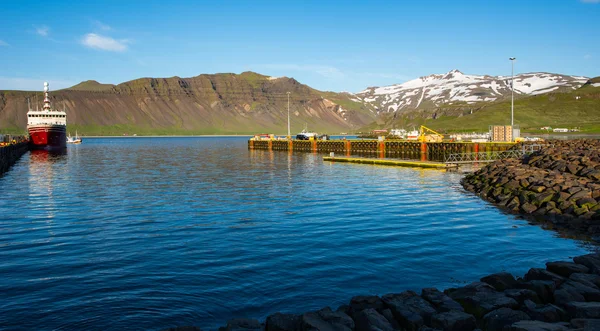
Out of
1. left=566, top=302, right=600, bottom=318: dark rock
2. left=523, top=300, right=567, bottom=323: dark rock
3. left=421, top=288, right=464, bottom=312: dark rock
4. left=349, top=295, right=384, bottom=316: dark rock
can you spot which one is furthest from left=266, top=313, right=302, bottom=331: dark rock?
left=566, top=302, right=600, bottom=318: dark rock

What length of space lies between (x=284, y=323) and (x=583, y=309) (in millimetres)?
6711

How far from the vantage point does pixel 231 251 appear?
20375mm

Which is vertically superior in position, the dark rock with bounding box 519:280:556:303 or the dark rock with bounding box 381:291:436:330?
the dark rock with bounding box 519:280:556:303

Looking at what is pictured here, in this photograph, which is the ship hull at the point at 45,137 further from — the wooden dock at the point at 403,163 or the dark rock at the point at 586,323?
the dark rock at the point at 586,323

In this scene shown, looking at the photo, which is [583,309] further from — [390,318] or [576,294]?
[390,318]

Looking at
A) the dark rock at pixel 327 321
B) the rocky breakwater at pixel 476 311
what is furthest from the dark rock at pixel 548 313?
the dark rock at pixel 327 321

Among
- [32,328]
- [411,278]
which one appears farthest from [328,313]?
[32,328]

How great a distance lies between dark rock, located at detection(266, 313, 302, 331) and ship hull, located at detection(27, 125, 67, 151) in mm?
133085

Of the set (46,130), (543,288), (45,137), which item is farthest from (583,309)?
(45,137)

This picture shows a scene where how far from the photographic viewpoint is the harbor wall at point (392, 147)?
80.6 m

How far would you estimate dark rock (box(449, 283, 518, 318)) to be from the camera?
1194cm

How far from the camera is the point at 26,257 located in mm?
19891

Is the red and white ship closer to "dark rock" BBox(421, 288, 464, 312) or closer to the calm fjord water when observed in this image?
the calm fjord water

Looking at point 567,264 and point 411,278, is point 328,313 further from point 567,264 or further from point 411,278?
point 567,264
